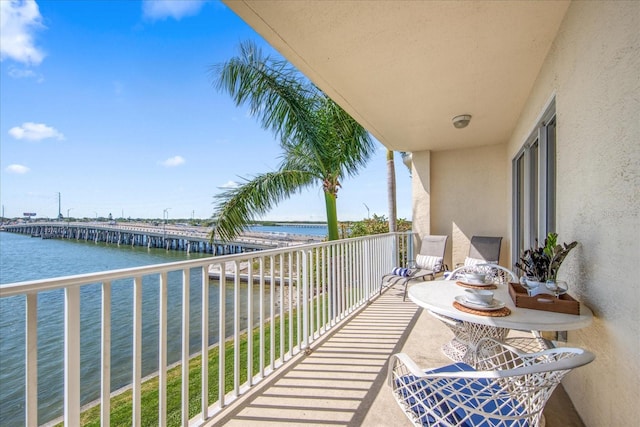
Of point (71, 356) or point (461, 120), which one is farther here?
point (461, 120)

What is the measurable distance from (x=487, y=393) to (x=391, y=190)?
23.9 feet

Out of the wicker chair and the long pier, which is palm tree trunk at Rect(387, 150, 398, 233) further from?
the long pier

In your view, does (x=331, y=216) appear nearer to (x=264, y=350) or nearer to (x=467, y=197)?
(x=467, y=197)

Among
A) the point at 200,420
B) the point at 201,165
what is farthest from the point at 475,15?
the point at 201,165

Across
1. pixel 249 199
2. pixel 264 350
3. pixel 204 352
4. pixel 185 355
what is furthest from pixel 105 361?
pixel 249 199

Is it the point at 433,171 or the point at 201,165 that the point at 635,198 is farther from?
the point at 201,165

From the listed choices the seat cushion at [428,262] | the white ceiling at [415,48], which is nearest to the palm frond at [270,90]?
the white ceiling at [415,48]

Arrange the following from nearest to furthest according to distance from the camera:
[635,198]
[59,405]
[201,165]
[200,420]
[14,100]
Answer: [635,198], [200,420], [59,405], [14,100], [201,165]

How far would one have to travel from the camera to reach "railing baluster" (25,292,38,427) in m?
1.19

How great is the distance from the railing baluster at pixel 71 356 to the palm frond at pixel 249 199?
4.75 meters

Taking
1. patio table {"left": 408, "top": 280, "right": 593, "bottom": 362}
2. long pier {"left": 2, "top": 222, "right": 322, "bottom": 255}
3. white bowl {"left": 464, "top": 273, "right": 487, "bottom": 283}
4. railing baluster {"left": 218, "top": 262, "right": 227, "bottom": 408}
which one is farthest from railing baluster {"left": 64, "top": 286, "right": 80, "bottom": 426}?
long pier {"left": 2, "top": 222, "right": 322, "bottom": 255}

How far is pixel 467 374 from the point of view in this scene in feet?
3.85

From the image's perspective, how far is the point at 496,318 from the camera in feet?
→ 5.39

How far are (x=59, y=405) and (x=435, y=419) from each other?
672cm
